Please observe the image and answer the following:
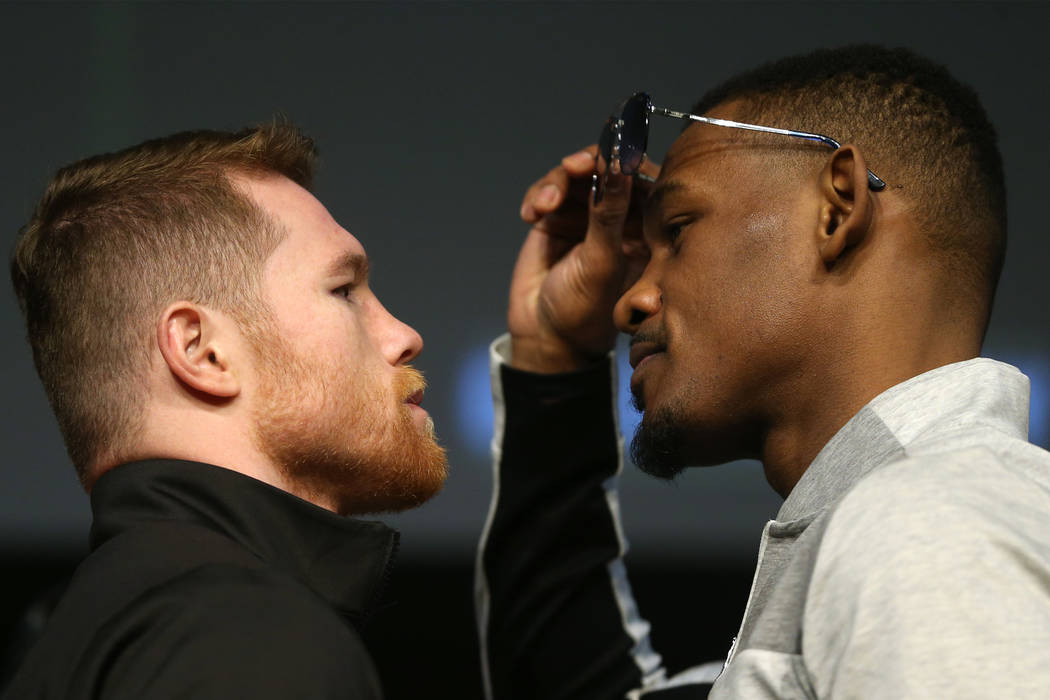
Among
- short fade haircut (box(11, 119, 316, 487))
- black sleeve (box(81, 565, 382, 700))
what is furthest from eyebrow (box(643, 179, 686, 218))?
black sleeve (box(81, 565, 382, 700))

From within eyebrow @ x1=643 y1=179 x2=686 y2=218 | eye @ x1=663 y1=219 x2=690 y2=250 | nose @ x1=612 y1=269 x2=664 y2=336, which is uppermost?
eyebrow @ x1=643 y1=179 x2=686 y2=218

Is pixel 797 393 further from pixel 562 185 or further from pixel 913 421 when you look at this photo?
pixel 562 185

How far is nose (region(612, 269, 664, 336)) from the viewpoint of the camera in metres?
1.27

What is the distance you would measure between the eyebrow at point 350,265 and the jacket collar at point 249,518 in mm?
284

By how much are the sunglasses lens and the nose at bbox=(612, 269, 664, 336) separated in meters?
0.15

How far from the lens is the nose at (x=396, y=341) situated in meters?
1.22

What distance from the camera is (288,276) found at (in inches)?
44.8

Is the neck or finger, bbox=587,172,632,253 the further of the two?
finger, bbox=587,172,632,253

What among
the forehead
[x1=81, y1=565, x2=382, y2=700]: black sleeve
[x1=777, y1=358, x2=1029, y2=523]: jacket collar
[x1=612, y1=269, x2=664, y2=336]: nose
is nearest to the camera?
[x1=81, y1=565, x2=382, y2=700]: black sleeve

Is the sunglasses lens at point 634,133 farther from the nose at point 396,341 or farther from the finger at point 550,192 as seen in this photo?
the nose at point 396,341

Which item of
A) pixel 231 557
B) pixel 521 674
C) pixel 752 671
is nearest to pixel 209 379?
pixel 231 557

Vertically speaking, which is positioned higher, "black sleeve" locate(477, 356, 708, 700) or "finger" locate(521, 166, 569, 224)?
"finger" locate(521, 166, 569, 224)

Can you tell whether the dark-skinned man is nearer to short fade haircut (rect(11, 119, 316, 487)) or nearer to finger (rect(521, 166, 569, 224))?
finger (rect(521, 166, 569, 224))

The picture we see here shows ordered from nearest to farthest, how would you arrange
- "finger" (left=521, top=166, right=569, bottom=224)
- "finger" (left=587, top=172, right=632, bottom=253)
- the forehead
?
the forehead → "finger" (left=587, top=172, right=632, bottom=253) → "finger" (left=521, top=166, right=569, bottom=224)
